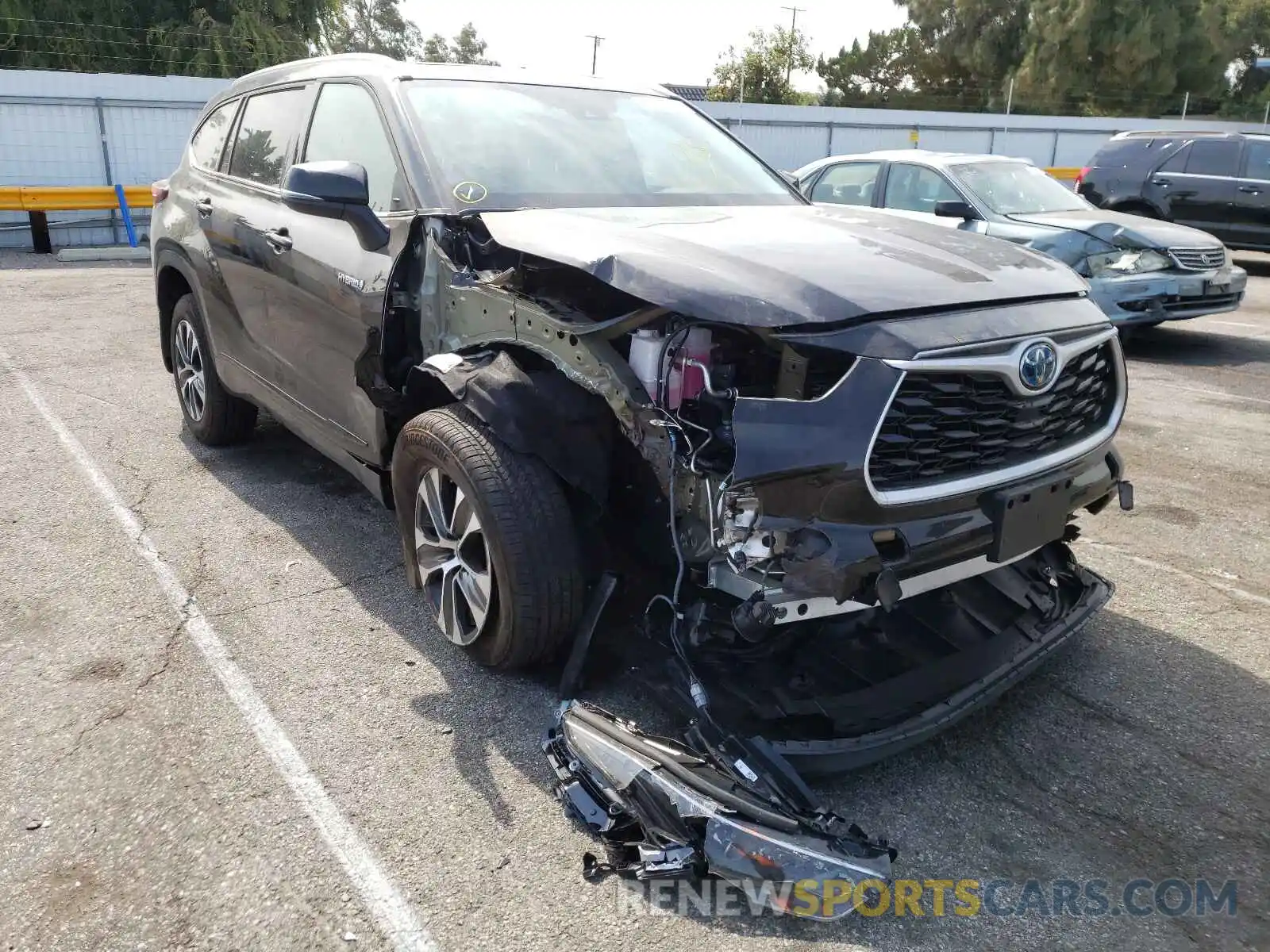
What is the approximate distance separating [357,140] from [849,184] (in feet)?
21.5

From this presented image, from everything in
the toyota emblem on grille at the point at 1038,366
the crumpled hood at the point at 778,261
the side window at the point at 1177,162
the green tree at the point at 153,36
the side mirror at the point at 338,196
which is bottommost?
the toyota emblem on grille at the point at 1038,366

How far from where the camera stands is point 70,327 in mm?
9555

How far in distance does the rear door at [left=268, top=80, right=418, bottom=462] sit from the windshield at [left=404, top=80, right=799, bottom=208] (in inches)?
8.4

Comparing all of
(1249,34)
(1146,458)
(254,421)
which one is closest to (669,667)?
(254,421)

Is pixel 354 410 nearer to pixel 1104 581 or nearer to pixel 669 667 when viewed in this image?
pixel 669 667

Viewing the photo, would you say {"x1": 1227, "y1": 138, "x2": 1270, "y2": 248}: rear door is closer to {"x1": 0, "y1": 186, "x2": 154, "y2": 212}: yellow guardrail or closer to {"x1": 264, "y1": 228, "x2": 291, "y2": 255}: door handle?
{"x1": 264, "y1": 228, "x2": 291, "y2": 255}: door handle

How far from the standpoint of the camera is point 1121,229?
8805mm


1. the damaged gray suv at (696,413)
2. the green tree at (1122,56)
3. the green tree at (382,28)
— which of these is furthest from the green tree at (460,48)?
the damaged gray suv at (696,413)

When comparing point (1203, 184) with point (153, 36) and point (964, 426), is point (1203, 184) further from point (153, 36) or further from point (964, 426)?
point (153, 36)

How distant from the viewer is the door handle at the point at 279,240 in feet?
14.2

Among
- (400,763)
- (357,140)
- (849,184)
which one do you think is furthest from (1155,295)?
(400,763)

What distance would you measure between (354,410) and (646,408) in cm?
166

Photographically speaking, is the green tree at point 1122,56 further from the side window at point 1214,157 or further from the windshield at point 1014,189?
the windshield at point 1014,189

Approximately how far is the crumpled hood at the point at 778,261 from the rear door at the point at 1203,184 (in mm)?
11253
